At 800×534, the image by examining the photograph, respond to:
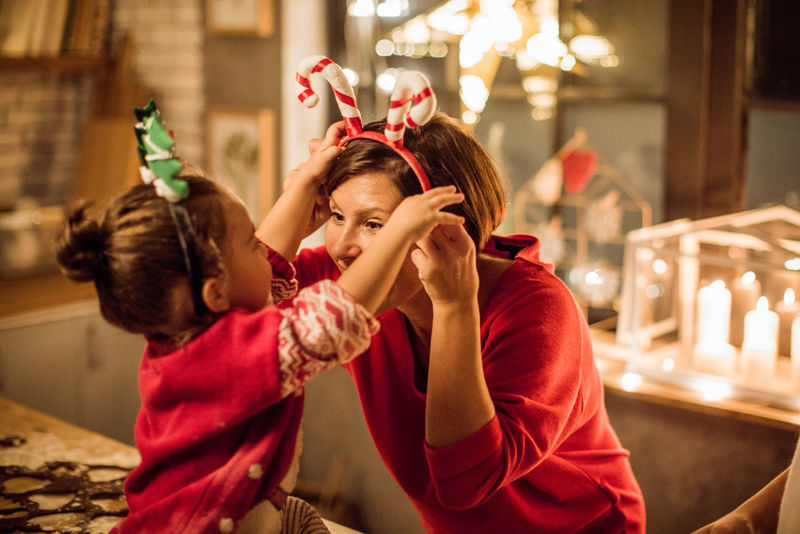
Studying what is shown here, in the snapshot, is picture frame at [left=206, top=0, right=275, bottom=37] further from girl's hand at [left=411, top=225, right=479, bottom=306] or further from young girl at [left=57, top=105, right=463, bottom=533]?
girl's hand at [left=411, top=225, right=479, bottom=306]

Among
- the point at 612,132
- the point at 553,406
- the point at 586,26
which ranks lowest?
the point at 553,406

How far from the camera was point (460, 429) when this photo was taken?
103cm

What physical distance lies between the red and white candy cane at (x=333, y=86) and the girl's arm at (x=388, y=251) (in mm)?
310

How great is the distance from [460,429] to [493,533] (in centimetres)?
35

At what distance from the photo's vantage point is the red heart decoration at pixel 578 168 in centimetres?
259

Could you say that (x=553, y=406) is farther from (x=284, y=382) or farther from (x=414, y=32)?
(x=414, y=32)

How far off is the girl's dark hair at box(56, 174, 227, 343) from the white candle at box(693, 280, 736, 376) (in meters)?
1.41

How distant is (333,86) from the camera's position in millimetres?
1237

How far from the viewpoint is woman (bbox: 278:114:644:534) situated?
1.04m

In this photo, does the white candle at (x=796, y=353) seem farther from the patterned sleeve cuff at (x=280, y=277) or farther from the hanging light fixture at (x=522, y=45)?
the patterned sleeve cuff at (x=280, y=277)

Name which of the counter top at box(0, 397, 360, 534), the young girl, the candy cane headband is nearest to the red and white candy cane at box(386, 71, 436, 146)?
the candy cane headband

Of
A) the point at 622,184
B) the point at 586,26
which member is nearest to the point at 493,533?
the point at 622,184

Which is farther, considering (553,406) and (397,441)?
(397,441)

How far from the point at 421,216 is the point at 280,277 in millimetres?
415
